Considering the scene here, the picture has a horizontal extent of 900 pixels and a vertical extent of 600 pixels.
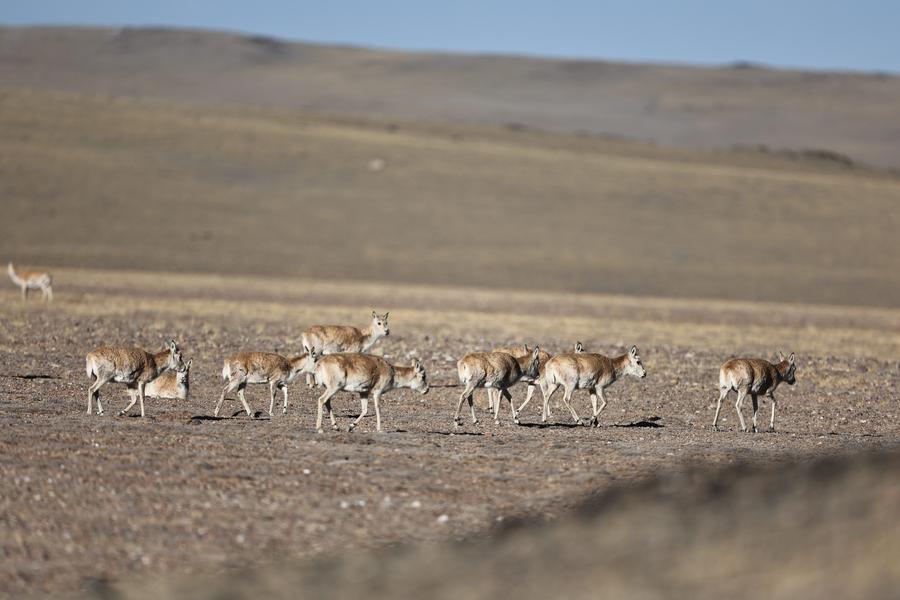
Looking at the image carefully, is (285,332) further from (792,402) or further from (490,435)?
(490,435)

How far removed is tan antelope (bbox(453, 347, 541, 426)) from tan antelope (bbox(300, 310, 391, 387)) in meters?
5.48

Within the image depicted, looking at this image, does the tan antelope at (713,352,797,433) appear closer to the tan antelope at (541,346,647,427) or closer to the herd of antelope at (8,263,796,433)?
the herd of antelope at (8,263,796,433)

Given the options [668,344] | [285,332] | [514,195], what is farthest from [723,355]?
[514,195]

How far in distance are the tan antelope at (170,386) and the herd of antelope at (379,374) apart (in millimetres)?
14

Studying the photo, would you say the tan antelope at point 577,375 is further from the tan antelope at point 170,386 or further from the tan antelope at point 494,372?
the tan antelope at point 170,386

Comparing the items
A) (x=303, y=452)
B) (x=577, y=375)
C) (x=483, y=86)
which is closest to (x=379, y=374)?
(x=303, y=452)

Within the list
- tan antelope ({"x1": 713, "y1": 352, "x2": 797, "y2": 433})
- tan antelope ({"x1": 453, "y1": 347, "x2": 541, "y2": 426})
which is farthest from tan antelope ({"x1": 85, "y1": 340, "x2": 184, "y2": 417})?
tan antelope ({"x1": 713, "y1": 352, "x2": 797, "y2": 433})

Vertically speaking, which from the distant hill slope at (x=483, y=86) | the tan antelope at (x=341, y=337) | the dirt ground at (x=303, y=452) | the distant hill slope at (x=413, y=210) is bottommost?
the dirt ground at (x=303, y=452)

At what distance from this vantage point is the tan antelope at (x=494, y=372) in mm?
17078

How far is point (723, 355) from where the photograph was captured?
1137 inches

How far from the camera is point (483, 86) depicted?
164 metres

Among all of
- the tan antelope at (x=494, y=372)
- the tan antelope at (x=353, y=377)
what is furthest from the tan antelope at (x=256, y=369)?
the tan antelope at (x=494, y=372)

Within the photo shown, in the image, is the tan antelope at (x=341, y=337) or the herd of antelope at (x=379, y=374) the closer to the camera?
the herd of antelope at (x=379, y=374)

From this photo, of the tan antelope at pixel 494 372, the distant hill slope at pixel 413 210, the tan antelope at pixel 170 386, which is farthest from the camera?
the distant hill slope at pixel 413 210
